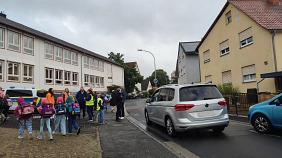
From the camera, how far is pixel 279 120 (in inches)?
260

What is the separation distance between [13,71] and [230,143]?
20914mm

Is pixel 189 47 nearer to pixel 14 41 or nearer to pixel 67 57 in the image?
pixel 67 57

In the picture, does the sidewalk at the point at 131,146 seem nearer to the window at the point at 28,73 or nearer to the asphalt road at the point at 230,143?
the asphalt road at the point at 230,143

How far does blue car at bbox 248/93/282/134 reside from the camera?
670 cm

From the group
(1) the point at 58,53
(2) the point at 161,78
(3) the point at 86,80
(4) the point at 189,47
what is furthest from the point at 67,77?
(2) the point at 161,78

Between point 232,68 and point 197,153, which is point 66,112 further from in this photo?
point 232,68

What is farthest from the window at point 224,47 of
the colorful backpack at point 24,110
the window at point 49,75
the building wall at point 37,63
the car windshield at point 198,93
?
A: the window at point 49,75

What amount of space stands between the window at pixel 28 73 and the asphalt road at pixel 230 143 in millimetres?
18738

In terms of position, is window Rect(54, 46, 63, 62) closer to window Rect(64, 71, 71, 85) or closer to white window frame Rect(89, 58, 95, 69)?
window Rect(64, 71, 71, 85)

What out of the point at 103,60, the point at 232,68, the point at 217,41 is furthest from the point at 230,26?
the point at 103,60

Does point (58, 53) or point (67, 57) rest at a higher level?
point (58, 53)

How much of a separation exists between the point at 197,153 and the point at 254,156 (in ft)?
4.04

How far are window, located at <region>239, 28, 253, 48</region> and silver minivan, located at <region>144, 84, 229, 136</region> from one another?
38.6ft

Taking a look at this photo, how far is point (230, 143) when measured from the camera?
20.0 ft
